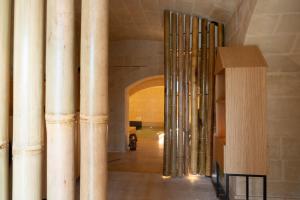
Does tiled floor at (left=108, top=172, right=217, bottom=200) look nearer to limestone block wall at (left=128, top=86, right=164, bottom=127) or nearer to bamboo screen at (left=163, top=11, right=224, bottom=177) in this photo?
bamboo screen at (left=163, top=11, right=224, bottom=177)

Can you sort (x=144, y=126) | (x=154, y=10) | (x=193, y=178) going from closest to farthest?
1. (x=154, y=10)
2. (x=193, y=178)
3. (x=144, y=126)

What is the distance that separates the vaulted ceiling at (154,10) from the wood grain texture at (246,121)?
47.2 inches

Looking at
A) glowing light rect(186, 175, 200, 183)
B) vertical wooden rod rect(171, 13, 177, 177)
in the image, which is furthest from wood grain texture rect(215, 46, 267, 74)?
glowing light rect(186, 175, 200, 183)

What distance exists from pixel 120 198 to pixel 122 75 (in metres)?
3.58

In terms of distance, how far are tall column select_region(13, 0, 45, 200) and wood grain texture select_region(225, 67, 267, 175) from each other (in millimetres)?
1831

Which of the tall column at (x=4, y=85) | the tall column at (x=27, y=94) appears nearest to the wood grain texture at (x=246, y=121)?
the tall column at (x=27, y=94)

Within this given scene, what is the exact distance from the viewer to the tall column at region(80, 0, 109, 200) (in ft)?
4.22

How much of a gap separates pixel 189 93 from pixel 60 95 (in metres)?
3.13

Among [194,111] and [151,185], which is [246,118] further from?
[151,185]

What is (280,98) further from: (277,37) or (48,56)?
(48,56)

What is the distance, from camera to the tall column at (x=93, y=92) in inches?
50.6

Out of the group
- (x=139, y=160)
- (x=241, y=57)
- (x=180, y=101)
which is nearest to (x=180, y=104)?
(x=180, y=101)

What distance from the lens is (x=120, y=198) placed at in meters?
3.16

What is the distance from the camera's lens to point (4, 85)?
4.35ft
